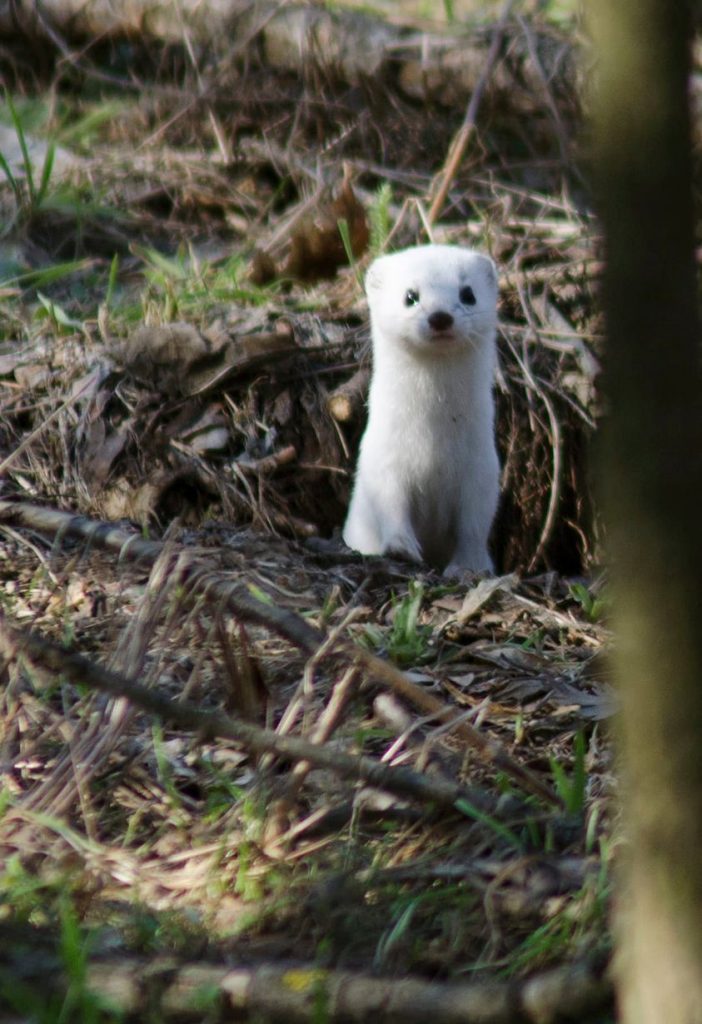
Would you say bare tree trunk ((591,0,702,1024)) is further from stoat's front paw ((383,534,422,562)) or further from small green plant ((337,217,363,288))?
small green plant ((337,217,363,288))

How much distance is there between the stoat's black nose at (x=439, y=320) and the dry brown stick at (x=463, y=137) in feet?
5.25

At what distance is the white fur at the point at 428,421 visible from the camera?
199 inches

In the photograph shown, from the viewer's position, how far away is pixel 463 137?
6484mm

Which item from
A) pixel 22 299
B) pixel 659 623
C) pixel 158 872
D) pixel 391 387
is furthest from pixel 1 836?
pixel 22 299

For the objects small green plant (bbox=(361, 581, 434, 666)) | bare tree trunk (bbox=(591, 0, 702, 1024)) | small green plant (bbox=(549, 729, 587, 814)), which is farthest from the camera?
small green plant (bbox=(361, 581, 434, 666))

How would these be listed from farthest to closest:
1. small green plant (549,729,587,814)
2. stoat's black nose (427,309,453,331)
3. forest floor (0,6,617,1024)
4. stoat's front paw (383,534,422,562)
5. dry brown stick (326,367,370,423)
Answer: dry brown stick (326,367,370,423), stoat's front paw (383,534,422,562), stoat's black nose (427,309,453,331), small green plant (549,729,587,814), forest floor (0,6,617,1024)

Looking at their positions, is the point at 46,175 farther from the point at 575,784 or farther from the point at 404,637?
the point at 575,784

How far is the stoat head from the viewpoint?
4918 mm

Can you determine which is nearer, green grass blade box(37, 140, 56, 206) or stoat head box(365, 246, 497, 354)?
stoat head box(365, 246, 497, 354)

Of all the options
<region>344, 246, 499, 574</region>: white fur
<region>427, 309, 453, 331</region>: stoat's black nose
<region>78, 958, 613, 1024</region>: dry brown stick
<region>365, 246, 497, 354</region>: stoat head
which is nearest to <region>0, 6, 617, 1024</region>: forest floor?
<region>78, 958, 613, 1024</region>: dry brown stick

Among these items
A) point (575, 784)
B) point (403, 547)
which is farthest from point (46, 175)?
point (575, 784)

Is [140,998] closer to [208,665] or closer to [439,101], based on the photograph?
[208,665]

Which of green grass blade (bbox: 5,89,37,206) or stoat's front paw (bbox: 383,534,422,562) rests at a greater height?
green grass blade (bbox: 5,89,37,206)

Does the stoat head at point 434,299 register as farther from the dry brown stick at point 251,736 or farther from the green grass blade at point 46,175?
the dry brown stick at point 251,736
